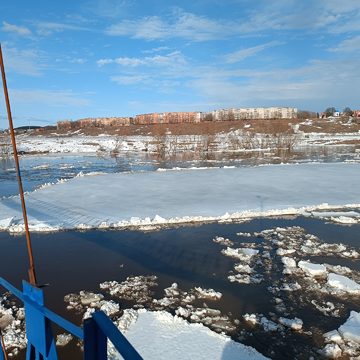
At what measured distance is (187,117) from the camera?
398ft

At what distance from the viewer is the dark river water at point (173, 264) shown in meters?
4.75

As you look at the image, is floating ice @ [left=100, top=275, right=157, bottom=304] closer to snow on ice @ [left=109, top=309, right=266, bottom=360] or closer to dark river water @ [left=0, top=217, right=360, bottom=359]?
dark river water @ [left=0, top=217, right=360, bottom=359]

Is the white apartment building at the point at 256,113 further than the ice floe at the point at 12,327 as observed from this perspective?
Yes

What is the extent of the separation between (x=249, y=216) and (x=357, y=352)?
21.7 ft

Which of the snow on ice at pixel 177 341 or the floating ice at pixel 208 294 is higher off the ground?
the snow on ice at pixel 177 341

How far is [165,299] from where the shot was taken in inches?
219

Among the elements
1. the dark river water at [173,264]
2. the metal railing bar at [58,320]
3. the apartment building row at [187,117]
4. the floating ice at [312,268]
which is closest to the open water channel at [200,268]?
the dark river water at [173,264]

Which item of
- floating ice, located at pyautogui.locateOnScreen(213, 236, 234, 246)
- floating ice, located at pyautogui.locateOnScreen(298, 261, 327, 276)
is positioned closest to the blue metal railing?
floating ice, located at pyautogui.locateOnScreen(298, 261, 327, 276)

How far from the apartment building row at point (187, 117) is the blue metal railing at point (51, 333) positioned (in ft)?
366

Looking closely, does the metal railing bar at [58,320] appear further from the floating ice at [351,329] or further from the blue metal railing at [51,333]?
the floating ice at [351,329]

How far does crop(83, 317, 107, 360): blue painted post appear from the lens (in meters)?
1.52

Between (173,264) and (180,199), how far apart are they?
5924 mm

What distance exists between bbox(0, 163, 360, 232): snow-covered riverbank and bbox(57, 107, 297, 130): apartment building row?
9656 centimetres

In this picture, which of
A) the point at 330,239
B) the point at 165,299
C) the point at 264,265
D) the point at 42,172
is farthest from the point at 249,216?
the point at 42,172
